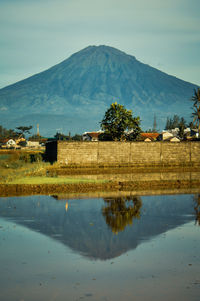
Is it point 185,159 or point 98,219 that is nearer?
point 98,219

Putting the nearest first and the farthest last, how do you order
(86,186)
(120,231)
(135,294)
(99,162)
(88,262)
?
1. (135,294)
2. (88,262)
3. (120,231)
4. (86,186)
5. (99,162)

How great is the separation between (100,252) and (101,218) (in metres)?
4.77

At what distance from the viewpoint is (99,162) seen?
43062mm

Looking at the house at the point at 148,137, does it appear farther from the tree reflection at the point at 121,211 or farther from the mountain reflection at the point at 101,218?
the mountain reflection at the point at 101,218

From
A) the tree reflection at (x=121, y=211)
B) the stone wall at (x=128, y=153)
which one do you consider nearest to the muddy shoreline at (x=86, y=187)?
the tree reflection at (x=121, y=211)

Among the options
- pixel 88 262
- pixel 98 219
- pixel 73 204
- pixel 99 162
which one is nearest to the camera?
pixel 88 262

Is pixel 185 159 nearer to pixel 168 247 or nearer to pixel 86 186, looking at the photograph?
pixel 86 186

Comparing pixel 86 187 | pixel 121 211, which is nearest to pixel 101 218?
pixel 121 211

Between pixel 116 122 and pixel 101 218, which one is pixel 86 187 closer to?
pixel 101 218

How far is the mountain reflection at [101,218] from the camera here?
1295cm

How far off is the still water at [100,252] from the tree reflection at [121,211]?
0.03 metres

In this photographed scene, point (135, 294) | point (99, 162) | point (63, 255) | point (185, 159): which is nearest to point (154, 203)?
point (63, 255)

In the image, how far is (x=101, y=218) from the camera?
16.8 m

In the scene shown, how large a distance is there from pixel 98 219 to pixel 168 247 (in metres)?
4.41
